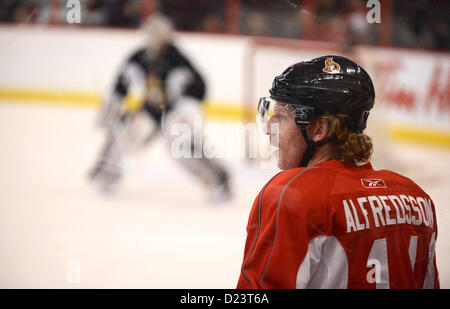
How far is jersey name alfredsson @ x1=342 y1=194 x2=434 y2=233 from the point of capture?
843 mm

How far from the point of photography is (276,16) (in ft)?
12.6

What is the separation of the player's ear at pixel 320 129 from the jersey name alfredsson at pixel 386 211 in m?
0.13

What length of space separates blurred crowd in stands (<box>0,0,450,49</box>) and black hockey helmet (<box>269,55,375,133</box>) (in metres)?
0.33

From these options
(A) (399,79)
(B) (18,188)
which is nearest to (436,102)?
(A) (399,79)

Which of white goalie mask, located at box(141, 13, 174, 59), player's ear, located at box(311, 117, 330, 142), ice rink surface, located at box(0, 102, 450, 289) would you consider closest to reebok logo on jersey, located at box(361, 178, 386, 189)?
player's ear, located at box(311, 117, 330, 142)

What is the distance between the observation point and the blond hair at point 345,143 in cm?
90

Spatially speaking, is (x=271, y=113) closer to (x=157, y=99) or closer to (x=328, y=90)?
(x=328, y=90)

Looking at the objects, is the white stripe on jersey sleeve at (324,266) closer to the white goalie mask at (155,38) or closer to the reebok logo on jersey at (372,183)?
the reebok logo on jersey at (372,183)

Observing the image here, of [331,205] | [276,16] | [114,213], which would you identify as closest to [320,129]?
[331,205]

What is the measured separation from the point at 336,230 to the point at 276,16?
10.6ft

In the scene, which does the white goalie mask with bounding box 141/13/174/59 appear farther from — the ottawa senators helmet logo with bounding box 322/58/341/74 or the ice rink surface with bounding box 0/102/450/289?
the ottawa senators helmet logo with bounding box 322/58/341/74

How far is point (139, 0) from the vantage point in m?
6.33

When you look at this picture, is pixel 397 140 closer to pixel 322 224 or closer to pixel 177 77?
pixel 177 77
